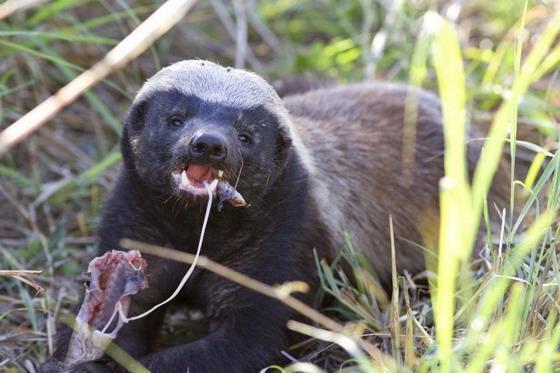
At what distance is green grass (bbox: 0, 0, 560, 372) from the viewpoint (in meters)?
2.68

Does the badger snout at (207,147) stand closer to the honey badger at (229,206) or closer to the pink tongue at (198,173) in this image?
the honey badger at (229,206)

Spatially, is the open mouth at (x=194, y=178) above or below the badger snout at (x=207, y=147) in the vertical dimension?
below

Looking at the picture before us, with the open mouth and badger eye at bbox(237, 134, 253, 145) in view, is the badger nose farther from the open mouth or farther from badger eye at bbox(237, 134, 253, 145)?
badger eye at bbox(237, 134, 253, 145)

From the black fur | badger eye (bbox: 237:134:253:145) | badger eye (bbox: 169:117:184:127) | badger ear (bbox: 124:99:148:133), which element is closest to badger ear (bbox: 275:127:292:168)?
the black fur

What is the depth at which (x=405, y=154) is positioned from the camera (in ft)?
15.1

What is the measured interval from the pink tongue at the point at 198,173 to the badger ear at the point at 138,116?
15.0 inches

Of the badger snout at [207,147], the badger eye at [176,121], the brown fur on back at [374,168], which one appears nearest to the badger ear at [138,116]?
the badger eye at [176,121]

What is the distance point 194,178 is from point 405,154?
57.9 inches

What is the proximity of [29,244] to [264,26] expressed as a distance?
2.29 meters

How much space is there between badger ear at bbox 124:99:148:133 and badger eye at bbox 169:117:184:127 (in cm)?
16

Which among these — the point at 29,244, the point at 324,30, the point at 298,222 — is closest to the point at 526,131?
the point at 324,30

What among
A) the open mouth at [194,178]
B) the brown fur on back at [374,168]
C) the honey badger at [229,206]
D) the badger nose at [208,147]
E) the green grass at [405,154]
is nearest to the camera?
the green grass at [405,154]

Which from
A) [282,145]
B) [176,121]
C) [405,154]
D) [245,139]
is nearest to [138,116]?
[176,121]

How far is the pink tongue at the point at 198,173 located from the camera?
3.41 meters
